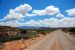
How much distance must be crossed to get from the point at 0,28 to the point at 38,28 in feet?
10.00

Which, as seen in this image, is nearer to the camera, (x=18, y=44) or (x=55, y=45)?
(x=55, y=45)

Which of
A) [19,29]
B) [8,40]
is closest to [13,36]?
[8,40]

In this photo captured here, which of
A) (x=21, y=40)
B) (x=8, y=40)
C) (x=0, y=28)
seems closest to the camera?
(x=0, y=28)

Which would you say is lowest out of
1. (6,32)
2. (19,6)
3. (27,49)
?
(27,49)

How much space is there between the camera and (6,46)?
632 inches

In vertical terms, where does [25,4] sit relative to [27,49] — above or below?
above

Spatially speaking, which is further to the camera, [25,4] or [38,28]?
[38,28]

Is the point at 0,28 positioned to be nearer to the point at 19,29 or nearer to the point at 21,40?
the point at 19,29

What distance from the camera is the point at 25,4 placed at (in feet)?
51.3

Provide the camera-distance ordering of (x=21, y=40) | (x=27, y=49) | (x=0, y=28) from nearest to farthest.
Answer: (x=27, y=49)
(x=0, y=28)
(x=21, y=40)

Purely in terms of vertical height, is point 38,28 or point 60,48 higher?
point 38,28

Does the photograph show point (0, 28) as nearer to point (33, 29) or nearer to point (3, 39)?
point (3, 39)

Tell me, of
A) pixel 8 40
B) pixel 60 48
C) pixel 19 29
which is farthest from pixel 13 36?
pixel 60 48

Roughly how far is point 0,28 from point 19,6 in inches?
98.2
